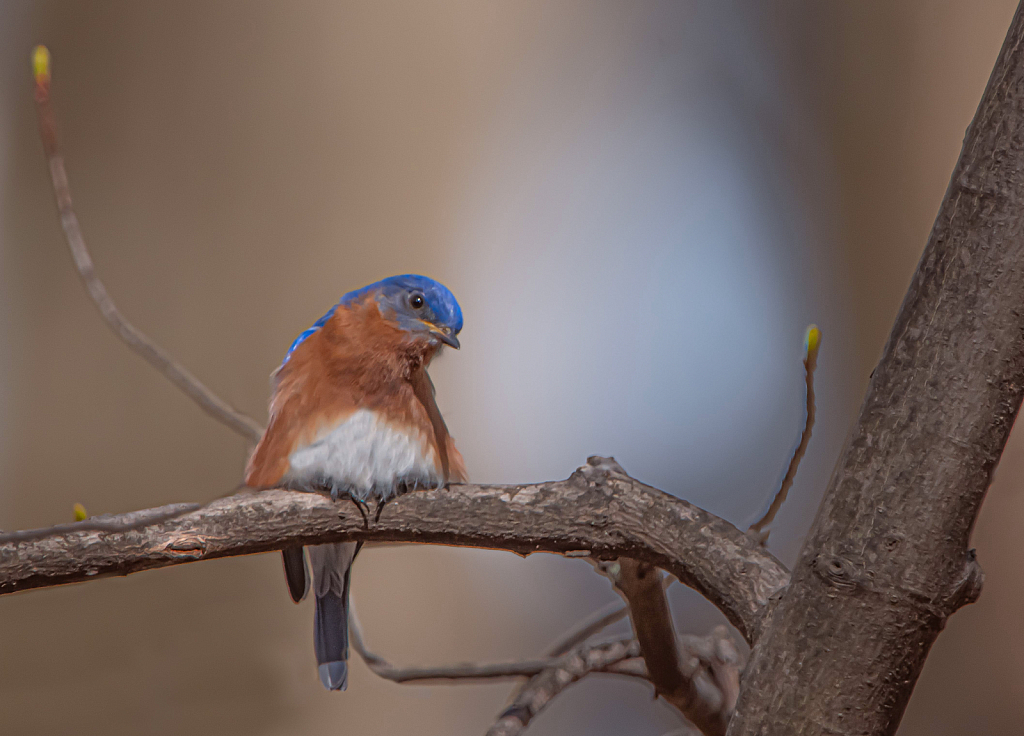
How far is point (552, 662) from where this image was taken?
1.12 meters

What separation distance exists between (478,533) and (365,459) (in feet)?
1.23

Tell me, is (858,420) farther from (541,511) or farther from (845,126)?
(845,126)

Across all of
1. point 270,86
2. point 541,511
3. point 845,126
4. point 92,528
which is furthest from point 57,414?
point 845,126

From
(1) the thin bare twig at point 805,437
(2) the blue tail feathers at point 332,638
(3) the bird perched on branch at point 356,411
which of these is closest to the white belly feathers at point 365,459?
(3) the bird perched on branch at point 356,411

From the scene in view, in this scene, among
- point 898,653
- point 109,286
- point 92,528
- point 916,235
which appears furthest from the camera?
point 916,235

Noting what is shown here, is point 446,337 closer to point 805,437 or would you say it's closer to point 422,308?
point 422,308

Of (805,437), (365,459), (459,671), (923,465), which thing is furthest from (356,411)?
(923,465)

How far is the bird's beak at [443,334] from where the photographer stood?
1.28m

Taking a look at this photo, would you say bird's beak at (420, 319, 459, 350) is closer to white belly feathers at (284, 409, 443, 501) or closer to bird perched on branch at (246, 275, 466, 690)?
bird perched on branch at (246, 275, 466, 690)

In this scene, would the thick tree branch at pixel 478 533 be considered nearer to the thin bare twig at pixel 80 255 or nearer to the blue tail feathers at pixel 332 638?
the thin bare twig at pixel 80 255

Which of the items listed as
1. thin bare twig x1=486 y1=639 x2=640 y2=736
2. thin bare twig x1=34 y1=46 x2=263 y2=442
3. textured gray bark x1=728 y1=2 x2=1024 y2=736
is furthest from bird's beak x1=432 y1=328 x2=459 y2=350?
textured gray bark x1=728 y1=2 x2=1024 y2=736

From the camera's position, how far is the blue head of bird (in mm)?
1305

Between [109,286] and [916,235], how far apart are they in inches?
110

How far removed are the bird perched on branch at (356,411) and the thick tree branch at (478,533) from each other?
0.27m
